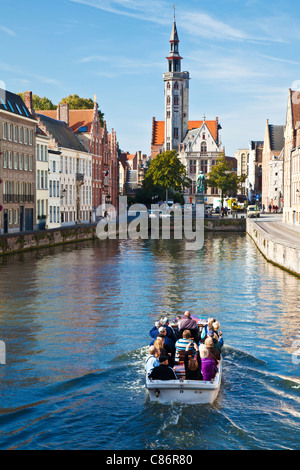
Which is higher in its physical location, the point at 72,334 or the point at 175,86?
the point at 175,86

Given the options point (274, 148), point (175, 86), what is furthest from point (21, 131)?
point (175, 86)

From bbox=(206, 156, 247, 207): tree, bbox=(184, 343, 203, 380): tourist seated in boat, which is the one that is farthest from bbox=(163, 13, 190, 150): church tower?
bbox=(184, 343, 203, 380): tourist seated in boat

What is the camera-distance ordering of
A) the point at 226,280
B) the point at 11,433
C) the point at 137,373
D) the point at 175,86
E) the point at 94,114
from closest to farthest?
the point at 11,433, the point at 137,373, the point at 226,280, the point at 94,114, the point at 175,86

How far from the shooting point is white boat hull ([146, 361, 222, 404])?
1580 centimetres

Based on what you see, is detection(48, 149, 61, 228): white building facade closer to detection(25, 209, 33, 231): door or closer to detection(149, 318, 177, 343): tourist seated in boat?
detection(25, 209, 33, 231): door

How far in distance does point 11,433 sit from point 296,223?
69.8m

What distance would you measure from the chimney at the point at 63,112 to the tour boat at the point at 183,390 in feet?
270

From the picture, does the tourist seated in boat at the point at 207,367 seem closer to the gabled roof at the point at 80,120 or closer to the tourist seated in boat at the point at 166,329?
the tourist seated in boat at the point at 166,329

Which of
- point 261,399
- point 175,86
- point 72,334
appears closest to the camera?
point 261,399

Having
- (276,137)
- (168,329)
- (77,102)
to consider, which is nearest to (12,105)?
(77,102)
